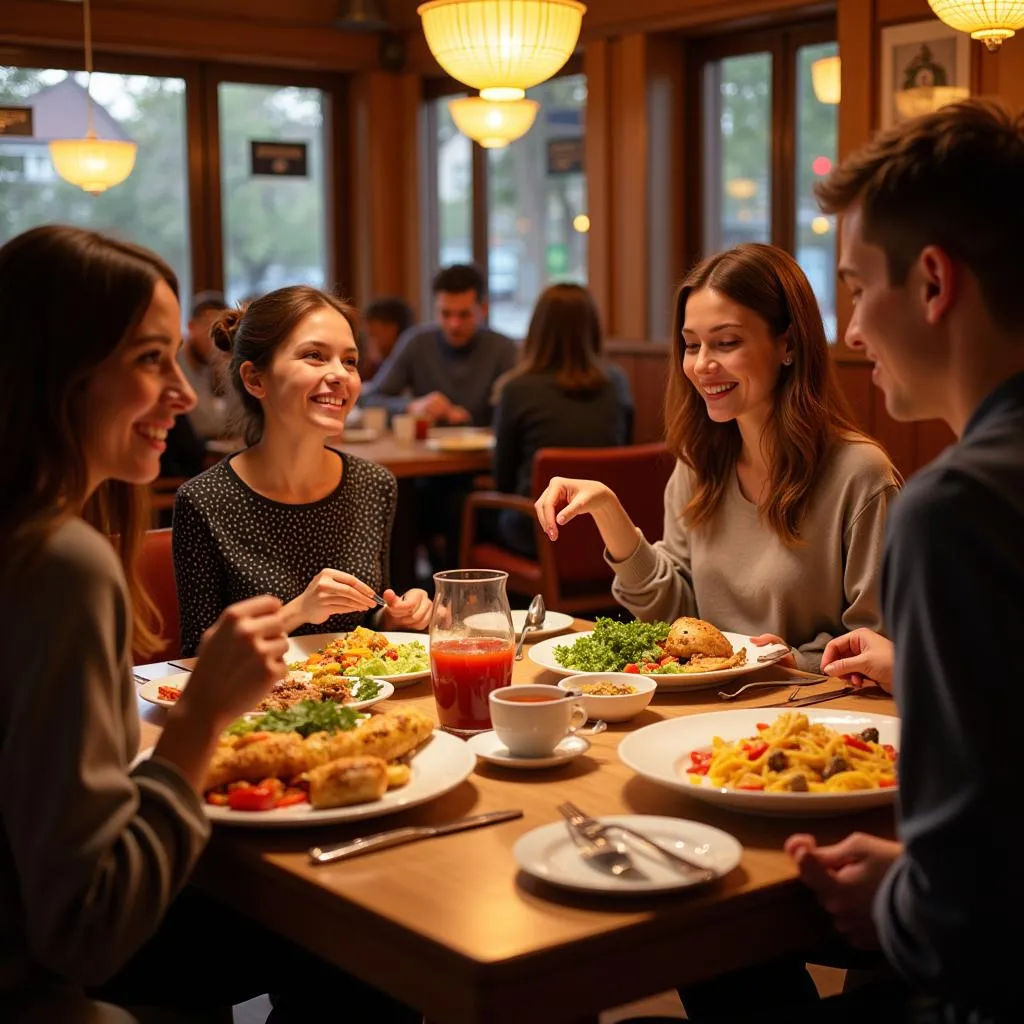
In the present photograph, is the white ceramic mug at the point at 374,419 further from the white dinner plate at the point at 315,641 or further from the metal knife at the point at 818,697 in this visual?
the metal knife at the point at 818,697

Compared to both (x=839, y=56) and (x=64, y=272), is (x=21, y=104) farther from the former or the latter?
(x=64, y=272)

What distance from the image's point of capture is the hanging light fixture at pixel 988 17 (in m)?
3.41

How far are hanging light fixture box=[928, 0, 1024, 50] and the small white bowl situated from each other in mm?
2122

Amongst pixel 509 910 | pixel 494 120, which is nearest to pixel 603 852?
pixel 509 910

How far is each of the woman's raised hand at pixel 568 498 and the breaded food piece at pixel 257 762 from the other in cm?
88

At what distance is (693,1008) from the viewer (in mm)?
2205

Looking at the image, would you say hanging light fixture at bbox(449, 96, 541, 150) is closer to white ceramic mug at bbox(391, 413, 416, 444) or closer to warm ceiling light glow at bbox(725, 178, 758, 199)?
white ceramic mug at bbox(391, 413, 416, 444)

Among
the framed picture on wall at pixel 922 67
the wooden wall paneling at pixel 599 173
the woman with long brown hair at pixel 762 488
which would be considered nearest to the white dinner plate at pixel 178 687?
the woman with long brown hair at pixel 762 488

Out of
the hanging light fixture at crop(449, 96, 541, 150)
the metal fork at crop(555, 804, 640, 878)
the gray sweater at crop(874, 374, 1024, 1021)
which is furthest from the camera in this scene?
the hanging light fixture at crop(449, 96, 541, 150)

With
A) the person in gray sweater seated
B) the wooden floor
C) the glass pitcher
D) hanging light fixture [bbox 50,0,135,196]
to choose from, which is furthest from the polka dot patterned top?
hanging light fixture [bbox 50,0,135,196]

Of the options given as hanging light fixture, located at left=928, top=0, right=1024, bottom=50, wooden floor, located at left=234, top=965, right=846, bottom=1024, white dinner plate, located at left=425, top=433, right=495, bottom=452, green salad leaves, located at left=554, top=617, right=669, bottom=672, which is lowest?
wooden floor, located at left=234, top=965, right=846, bottom=1024

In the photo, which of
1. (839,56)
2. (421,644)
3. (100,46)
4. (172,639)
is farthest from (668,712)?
(100,46)

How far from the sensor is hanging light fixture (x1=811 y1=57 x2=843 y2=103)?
629 centimetres

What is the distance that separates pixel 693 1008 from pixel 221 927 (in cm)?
73
